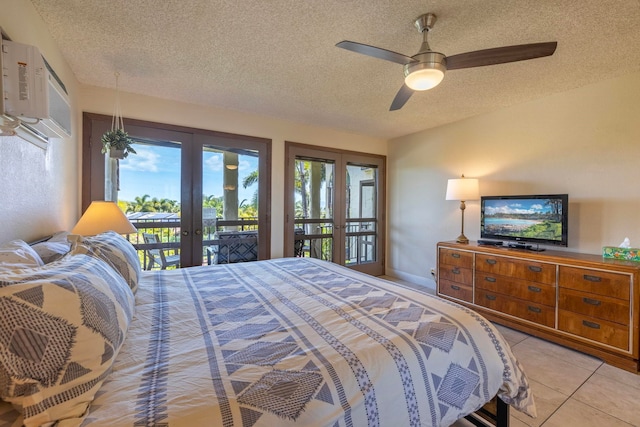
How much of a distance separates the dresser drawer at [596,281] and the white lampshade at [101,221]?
389 cm

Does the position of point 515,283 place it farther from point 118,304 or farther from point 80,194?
point 80,194

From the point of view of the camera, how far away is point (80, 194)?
2.80 m

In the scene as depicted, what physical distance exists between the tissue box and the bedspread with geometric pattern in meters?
1.94

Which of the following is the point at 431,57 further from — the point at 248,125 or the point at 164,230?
the point at 164,230

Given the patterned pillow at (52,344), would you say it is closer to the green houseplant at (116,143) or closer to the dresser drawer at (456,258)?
the green houseplant at (116,143)

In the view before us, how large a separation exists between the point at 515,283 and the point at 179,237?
12.3 ft

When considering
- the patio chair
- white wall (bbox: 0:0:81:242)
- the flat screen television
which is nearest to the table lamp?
the flat screen television

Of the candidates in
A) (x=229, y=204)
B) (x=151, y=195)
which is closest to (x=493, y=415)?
(x=229, y=204)

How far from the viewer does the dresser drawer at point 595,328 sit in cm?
215

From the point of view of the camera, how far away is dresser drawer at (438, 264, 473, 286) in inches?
127

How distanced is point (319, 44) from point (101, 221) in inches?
89.1

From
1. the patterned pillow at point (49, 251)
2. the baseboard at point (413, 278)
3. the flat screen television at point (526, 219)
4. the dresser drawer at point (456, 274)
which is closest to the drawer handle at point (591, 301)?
the flat screen television at point (526, 219)

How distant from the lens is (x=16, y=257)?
43.0 inches

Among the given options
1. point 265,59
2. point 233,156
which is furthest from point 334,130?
point 265,59
